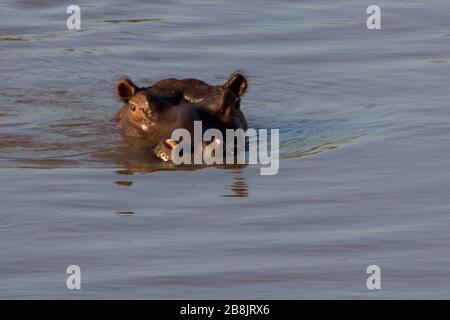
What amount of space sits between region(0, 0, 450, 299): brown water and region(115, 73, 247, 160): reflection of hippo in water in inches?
7.6

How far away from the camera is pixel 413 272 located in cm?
839

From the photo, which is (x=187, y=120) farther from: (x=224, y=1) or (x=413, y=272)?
(x=224, y=1)

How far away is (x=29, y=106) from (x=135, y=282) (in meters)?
5.65

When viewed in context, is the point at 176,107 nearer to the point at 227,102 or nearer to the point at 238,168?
the point at 227,102

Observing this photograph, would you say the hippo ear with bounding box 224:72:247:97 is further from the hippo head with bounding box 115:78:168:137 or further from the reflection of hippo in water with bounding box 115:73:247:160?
the hippo head with bounding box 115:78:168:137

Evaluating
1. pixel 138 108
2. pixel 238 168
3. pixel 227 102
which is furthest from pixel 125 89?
pixel 238 168

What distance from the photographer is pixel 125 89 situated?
12109 millimetres

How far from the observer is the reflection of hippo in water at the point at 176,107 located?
11.5m

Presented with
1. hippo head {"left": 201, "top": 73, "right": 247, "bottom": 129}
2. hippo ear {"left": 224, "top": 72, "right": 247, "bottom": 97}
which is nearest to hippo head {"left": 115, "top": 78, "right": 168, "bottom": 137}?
hippo head {"left": 201, "top": 73, "right": 247, "bottom": 129}

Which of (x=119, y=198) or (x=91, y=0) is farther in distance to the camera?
(x=91, y=0)

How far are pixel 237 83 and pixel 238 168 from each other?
0.93 m

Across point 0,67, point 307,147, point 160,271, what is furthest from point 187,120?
point 0,67

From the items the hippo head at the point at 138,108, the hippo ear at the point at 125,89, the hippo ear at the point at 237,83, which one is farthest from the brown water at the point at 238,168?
the hippo ear at the point at 237,83

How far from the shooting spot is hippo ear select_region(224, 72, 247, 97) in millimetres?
11695
